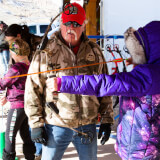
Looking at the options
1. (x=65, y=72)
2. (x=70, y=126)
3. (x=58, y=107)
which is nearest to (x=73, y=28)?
(x=65, y=72)

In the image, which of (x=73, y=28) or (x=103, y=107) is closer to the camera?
(x=73, y=28)

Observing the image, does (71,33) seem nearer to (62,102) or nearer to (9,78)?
(62,102)

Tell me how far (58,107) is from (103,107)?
1.35 ft

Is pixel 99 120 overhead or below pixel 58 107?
below

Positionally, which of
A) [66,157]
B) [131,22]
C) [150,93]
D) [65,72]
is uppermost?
[131,22]

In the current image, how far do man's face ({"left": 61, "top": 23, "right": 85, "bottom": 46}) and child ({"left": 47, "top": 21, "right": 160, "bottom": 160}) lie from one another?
0.47 m

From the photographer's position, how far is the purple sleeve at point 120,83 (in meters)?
0.95

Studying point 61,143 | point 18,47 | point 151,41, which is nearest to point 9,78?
point 18,47

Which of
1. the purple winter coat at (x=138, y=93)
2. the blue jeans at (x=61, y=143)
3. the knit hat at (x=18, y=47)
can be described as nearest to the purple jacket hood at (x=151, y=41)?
the purple winter coat at (x=138, y=93)

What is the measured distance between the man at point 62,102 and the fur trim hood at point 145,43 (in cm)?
47

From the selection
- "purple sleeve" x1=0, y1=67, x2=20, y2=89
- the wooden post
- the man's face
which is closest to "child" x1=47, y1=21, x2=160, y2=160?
the man's face

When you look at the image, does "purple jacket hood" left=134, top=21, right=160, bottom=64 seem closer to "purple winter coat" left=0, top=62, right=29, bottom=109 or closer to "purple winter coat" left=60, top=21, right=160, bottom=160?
"purple winter coat" left=60, top=21, right=160, bottom=160

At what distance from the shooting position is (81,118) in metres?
1.43

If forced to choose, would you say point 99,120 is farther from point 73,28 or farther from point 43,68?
point 73,28
